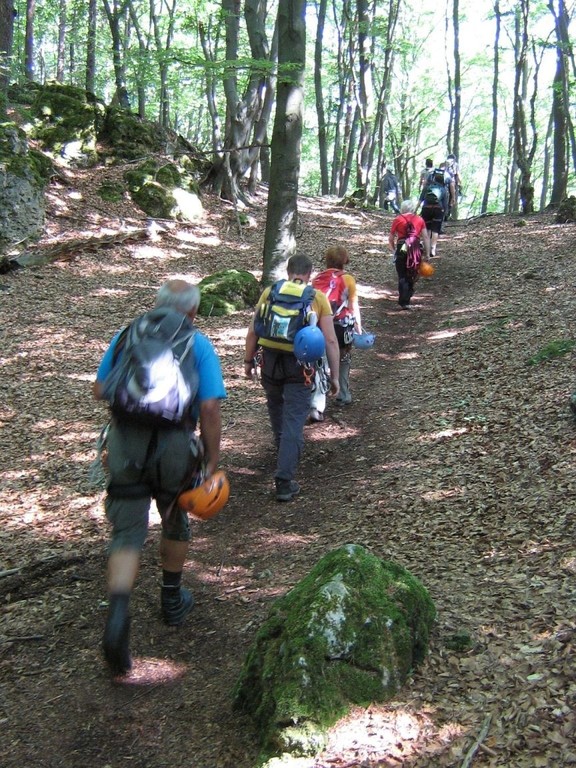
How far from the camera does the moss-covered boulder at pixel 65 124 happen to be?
16438mm

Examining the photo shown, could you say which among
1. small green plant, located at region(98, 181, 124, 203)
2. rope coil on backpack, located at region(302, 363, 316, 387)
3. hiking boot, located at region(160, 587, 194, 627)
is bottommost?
hiking boot, located at region(160, 587, 194, 627)

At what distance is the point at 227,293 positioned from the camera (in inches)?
452

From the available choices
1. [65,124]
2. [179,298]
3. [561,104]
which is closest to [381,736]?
[179,298]

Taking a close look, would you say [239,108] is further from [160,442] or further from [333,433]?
[160,442]

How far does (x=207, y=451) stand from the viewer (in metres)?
3.55

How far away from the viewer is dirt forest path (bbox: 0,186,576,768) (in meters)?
2.88

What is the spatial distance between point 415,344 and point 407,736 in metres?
7.56

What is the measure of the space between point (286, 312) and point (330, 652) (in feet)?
9.72

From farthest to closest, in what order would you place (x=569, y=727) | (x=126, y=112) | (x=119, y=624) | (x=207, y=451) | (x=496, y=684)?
1. (x=126, y=112)
2. (x=207, y=451)
3. (x=119, y=624)
4. (x=496, y=684)
5. (x=569, y=727)

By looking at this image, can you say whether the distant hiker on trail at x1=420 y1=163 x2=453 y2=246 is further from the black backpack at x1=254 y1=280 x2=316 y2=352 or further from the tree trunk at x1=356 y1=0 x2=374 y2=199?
the tree trunk at x1=356 y1=0 x2=374 y2=199

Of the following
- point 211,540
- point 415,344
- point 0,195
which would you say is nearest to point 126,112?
point 0,195

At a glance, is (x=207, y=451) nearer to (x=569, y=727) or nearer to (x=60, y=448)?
(x=569, y=727)

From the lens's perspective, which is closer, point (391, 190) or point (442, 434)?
point (442, 434)

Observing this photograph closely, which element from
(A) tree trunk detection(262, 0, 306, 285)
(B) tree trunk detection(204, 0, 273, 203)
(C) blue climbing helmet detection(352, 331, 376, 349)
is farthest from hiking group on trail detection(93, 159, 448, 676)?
(B) tree trunk detection(204, 0, 273, 203)
